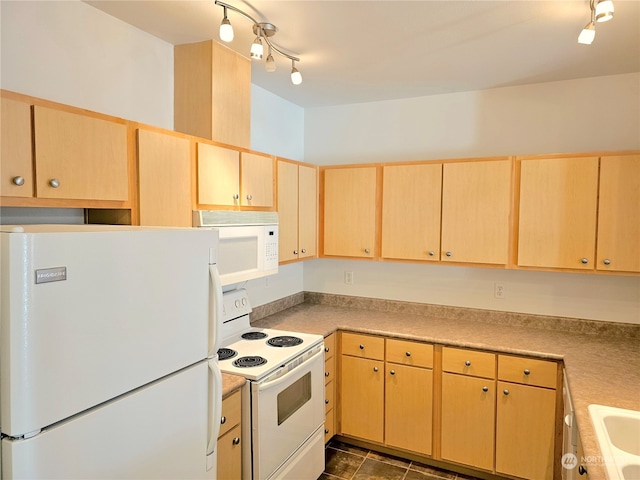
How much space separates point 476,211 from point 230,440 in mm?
2076

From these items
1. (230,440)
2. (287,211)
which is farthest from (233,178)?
(230,440)

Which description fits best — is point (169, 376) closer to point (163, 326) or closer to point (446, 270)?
point (163, 326)

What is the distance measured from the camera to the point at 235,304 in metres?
2.74

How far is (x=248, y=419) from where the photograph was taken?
Result: 207 centimetres

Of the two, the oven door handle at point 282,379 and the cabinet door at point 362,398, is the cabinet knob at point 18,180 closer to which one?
the oven door handle at point 282,379

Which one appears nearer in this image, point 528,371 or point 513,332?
point 528,371

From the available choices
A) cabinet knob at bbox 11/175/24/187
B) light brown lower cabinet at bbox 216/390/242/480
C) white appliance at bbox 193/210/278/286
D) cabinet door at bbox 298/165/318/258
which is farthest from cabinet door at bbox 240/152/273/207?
cabinet knob at bbox 11/175/24/187

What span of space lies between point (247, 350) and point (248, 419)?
0.45 m

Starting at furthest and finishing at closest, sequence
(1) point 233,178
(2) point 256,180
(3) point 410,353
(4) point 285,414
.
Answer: (3) point 410,353
(2) point 256,180
(1) point 233,178
(4) point 285,414

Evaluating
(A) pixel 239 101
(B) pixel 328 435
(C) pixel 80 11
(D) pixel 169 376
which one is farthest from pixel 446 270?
(C) pixel 80 11

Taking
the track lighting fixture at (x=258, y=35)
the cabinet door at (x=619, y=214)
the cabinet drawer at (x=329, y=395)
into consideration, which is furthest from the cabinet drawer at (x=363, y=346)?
the track lighting fixture at (x=258, y=35)

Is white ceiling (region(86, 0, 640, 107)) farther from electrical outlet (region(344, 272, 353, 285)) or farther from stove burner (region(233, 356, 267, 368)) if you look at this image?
stove burner (region(233, 356, 267, 368))

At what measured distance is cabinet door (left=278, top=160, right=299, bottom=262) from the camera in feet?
9.65

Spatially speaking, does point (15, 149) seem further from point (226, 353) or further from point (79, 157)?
point (226, 353)
